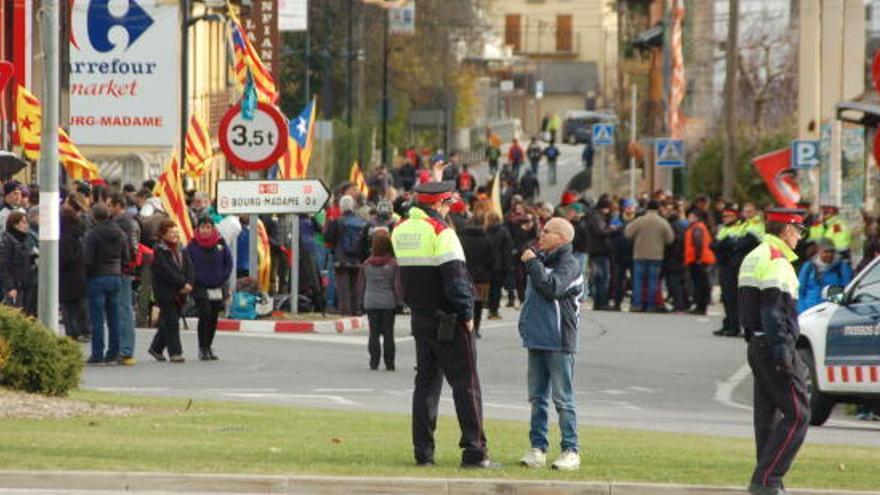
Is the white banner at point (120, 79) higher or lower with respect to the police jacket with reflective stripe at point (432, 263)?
higher

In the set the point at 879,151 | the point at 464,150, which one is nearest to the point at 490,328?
the point at 879,151

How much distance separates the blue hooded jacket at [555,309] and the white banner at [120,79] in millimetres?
26027

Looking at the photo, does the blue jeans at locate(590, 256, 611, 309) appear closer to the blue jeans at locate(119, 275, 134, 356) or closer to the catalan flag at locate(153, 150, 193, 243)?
the catalan flag at locate(153, 150, 193, 243)

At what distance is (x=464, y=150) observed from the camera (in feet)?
325

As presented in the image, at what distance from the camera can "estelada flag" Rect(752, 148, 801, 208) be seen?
37469mm

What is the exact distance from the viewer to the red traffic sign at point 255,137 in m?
29.3

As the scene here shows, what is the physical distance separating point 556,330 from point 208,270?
1077cm

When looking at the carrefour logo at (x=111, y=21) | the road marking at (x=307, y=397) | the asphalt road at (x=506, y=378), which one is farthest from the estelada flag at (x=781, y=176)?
the road marking at (x=307, y=397)

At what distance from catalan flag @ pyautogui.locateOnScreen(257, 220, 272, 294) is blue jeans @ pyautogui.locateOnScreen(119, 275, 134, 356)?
22.6 feet

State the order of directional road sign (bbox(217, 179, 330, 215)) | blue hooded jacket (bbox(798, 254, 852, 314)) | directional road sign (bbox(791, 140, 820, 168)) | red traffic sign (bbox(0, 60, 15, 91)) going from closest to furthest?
red traffic sign (bbox(0, 60, 15, 91)), blue hooded jacket (bbox(798, 254, 852, 314)), directional road sign (bbox(217, 179, 330, 215)), directional road sign (bbox(791, 140, 820, 168))

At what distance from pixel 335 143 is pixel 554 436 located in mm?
49621

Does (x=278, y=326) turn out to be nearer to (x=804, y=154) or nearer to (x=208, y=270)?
(x=208, y=270)

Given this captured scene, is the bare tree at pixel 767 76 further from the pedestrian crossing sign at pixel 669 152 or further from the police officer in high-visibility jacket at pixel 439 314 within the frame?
the police officer in high-visibility jacket at pixel 439 314

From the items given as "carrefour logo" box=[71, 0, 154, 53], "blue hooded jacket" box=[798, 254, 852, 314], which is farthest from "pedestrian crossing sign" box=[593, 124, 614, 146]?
"blue hooded jacket" box=[798, 254, 852, 314]
